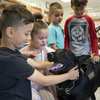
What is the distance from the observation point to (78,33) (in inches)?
64.5

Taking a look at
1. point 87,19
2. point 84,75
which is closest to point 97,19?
point 87,19

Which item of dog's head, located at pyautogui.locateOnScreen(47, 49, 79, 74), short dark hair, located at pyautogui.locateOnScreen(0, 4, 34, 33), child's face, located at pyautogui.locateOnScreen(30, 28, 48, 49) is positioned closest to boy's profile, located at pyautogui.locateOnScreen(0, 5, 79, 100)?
short dark hair, located at pyautogui.locateOnScreen(0, 4, 34, 33)

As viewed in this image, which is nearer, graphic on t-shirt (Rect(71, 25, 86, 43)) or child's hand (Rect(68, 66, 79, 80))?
child's hand (Rect(68, 66, 79, 80))

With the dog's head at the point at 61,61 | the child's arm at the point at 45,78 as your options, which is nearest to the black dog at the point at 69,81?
the dog's head at the point at 61,61

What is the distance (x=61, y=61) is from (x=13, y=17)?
0.49m

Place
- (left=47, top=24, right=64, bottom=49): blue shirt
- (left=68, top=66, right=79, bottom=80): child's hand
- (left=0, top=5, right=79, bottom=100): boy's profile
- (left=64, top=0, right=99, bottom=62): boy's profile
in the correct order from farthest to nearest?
(left=64, top=0, right=99, bottom=62): boy's profile
(left=47, top=24, right=64, bottom=49): blue shirt
(left=68, top=66, right=79, bottom=80): child's hand
(left=0, top=5, right=79, bottom=100): boy's profile

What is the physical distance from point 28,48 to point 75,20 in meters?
0.85

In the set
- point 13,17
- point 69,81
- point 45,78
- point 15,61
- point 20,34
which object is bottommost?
point 69,81

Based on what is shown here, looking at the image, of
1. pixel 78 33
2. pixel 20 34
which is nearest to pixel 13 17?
pixel 20 34

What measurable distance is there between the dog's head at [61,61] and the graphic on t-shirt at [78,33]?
70cm

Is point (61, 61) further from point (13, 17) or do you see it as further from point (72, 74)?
point (13, 17)

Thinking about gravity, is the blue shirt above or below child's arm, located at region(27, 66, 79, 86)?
→ above

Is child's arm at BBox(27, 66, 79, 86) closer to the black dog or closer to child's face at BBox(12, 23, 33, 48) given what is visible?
the black dog

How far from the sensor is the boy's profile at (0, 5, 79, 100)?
0.67 metres
